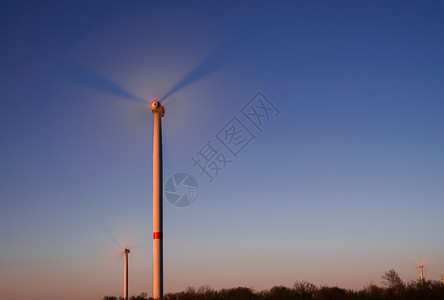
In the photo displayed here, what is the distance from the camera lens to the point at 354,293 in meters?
47.8

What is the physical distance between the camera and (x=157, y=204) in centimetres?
5038

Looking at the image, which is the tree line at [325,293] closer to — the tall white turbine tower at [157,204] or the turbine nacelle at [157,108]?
the tall white turbine tower at [157,204]

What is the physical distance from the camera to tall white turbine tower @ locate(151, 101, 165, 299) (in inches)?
1876

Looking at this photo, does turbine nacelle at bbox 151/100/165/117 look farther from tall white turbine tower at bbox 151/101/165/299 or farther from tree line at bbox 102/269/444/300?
tree line at bbox 102/269/444/300

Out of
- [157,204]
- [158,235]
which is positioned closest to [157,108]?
[157,204]

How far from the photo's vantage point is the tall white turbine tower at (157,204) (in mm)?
47656

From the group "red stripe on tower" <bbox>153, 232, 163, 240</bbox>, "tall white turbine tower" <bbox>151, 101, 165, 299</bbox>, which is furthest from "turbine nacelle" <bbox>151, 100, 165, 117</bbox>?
"red stripe on tower" <bbox>153, 232, 163, 240</bbox>

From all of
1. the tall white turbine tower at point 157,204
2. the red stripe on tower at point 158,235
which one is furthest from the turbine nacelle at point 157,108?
the red stripe on tower at point 158,235

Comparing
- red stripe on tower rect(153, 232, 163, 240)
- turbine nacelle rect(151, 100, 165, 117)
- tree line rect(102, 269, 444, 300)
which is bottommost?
tree line rect(102, 269, 444, 300)

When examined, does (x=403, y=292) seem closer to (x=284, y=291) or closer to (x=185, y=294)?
Answer: (x=284, y=291)

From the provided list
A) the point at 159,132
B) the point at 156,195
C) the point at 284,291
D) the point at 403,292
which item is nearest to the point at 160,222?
the point at 156,195

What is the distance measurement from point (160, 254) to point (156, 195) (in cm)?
646

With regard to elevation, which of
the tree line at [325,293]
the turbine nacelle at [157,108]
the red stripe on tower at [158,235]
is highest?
the turbine nacelle at [157,108]

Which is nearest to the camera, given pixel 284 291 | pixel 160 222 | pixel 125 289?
pixel 160 222
